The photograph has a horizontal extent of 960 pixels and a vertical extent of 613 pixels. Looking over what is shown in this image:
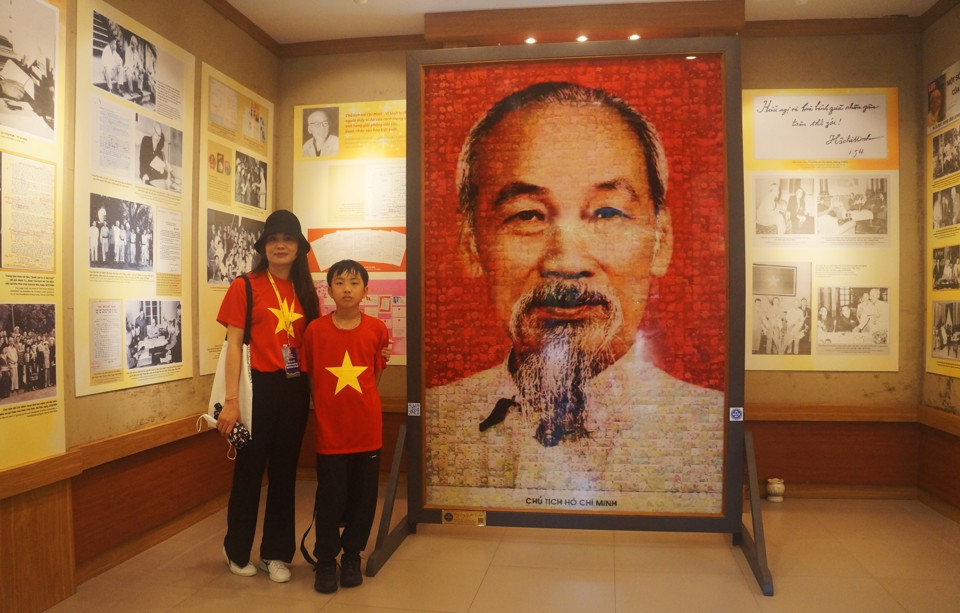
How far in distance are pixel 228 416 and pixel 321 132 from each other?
2.36m

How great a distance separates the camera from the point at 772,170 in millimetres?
3893

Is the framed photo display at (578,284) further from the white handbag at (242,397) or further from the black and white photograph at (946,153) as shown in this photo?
the black and white photograph at (946,153)

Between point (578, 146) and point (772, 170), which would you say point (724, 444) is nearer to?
point (578, 146)

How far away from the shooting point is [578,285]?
114 inches

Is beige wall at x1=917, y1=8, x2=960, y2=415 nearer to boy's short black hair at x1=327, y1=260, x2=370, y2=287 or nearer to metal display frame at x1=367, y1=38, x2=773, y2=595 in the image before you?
metal display frame at x1=367, y1=38, x2=773, y2=595

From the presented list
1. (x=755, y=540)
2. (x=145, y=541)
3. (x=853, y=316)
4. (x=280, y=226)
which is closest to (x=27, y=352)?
(x=280, y=226)

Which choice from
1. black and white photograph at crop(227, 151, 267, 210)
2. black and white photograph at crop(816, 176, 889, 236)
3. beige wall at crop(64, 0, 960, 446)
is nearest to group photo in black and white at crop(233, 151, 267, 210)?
black and white photograph at crop(227, 151, 267, 210)

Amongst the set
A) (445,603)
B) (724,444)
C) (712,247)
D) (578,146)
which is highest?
(578,146)

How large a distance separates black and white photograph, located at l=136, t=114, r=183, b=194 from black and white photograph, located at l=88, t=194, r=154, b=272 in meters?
0.16

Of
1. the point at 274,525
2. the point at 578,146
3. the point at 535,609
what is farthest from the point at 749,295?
the point at 274,525

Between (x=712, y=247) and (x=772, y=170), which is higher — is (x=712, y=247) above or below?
below

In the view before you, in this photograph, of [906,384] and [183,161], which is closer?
[183,161]

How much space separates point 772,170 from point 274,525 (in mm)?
3454

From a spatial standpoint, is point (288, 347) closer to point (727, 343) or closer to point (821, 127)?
point (727, 343)
